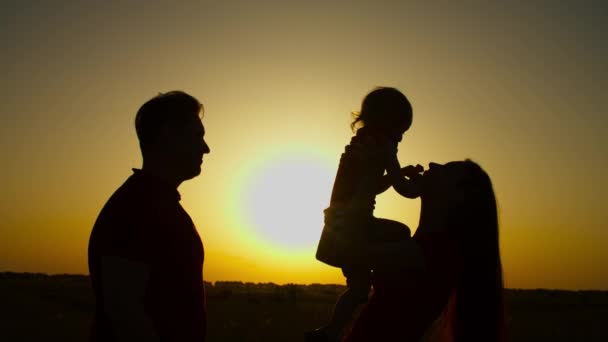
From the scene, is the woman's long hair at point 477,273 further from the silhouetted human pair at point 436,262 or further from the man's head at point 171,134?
the man's head at point 171,134

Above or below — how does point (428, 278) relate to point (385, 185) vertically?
below

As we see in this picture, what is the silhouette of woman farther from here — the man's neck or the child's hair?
the child's hair

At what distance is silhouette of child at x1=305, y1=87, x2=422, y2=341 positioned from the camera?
411cm

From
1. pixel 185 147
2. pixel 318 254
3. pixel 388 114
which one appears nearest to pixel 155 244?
pixel 185 147

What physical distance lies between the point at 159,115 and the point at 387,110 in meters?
2.51

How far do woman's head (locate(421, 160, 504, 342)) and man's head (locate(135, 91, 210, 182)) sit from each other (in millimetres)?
1330

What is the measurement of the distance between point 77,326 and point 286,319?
677 centimetres

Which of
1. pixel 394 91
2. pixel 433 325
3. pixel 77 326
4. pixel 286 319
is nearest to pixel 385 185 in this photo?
pixel 394 91

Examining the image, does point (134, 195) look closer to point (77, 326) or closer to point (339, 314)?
point (339, 314)

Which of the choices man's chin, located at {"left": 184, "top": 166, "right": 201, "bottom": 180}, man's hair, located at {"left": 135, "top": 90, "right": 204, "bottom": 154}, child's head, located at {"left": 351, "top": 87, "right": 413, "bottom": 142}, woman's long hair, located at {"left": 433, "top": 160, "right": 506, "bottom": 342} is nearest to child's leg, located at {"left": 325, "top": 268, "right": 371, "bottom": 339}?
child's head, located at {"left": 351, "top": 87, "right": 413, "bottom": 142}

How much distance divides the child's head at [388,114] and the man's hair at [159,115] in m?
2.34

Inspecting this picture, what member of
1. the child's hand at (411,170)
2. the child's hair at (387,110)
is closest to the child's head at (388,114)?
the child's hair at (387,110)

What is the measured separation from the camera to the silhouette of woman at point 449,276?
10.7ft

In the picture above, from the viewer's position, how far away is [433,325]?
3.44 m
